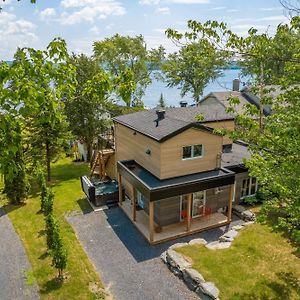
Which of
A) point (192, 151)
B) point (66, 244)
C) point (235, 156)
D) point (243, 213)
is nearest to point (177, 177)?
point (192, 151)

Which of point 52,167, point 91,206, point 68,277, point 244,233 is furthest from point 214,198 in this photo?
point 52,167

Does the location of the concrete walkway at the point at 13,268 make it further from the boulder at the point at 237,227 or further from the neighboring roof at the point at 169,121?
the boulder at the point at 237,227

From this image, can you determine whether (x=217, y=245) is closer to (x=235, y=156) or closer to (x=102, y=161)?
(x=235, y=156)

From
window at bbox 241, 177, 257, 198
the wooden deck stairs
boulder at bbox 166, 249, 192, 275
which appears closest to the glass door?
window at bbox 241, 177, 257, 198

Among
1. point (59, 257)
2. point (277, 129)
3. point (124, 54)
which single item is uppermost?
point (124, 54)

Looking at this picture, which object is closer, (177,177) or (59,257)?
(59,257)

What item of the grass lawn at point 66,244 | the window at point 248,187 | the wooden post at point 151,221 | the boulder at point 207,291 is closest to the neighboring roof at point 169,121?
the wooden post at point 151,221
